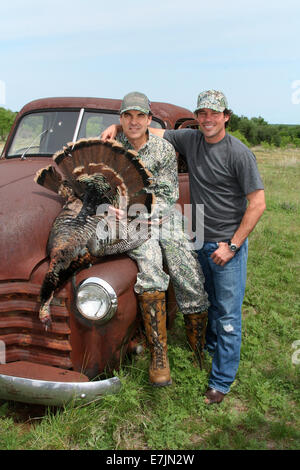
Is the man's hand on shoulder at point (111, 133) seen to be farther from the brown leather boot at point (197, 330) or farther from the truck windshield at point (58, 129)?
the brown leather boot at point (197, 330)

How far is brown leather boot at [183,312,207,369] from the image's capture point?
125 inches

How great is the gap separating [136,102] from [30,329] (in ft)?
5.48

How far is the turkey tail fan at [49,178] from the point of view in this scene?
2986 millimetres

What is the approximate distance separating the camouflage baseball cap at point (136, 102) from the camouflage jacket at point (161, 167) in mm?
249

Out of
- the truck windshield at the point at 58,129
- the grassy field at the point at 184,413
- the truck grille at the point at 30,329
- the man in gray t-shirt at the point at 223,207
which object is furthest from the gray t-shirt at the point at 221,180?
the truck windshield at the point at 58,129

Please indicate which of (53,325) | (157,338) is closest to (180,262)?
(157,338)

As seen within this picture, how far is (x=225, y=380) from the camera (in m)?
3.10

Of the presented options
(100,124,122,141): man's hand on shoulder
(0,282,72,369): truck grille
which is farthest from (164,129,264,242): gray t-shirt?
(0,282,72,369): truck grille

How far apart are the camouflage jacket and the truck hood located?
70cm

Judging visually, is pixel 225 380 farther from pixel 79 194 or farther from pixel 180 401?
pixel 79 194

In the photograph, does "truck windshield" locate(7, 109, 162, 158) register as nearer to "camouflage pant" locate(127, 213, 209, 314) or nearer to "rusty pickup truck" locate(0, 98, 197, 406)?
"rusty pickup truck" locate(0, 98, 197, 406)

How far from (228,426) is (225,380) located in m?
0.33

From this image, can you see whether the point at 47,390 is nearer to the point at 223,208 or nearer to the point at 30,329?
the point at 30,329

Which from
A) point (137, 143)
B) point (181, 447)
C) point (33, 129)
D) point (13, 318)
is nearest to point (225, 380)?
point (181, 447)
